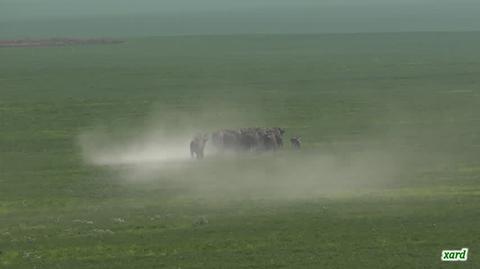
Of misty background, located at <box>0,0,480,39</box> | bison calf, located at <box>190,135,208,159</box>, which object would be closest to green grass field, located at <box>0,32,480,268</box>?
bison calf, located at <box>190,135,208,159</box>

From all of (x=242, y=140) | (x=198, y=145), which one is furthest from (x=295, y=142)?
(x=198, y=145)

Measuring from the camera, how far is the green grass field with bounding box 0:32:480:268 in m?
22.6

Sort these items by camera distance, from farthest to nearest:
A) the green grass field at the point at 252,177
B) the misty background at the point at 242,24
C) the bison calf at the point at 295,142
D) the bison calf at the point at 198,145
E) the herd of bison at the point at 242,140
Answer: the misty background at the point at 242,24
the bison calf at the point at 295,142
the herd of bison at the point at 242,140
the bison calf at the point at 198,145
the green grass field at the point at 252,177

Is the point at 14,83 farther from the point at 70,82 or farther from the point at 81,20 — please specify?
the point at 81,20

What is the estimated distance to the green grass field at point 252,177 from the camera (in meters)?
22.6

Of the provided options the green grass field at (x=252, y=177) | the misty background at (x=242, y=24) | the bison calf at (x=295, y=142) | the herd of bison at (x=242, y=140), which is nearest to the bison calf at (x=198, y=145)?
the herd of bison at (x=242, y=140)

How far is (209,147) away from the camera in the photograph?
35.7 meters

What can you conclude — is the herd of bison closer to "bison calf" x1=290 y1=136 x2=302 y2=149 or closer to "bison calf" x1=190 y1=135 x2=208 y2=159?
"bison calf" x1=190 y1=135 x2=208 y2=159

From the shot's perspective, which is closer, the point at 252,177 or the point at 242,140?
the point at 252,177

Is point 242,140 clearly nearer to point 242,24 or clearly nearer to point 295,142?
point 295,142

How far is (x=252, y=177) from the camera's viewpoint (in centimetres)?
3139

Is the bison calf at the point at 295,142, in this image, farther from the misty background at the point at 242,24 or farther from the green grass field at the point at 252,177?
the misty background at the point at 242,24

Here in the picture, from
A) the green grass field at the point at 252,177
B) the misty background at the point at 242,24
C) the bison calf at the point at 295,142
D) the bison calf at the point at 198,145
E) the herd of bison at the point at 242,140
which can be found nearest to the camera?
the green grass field at the point at 252,177

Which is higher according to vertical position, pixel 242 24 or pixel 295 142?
pixel 242 24
